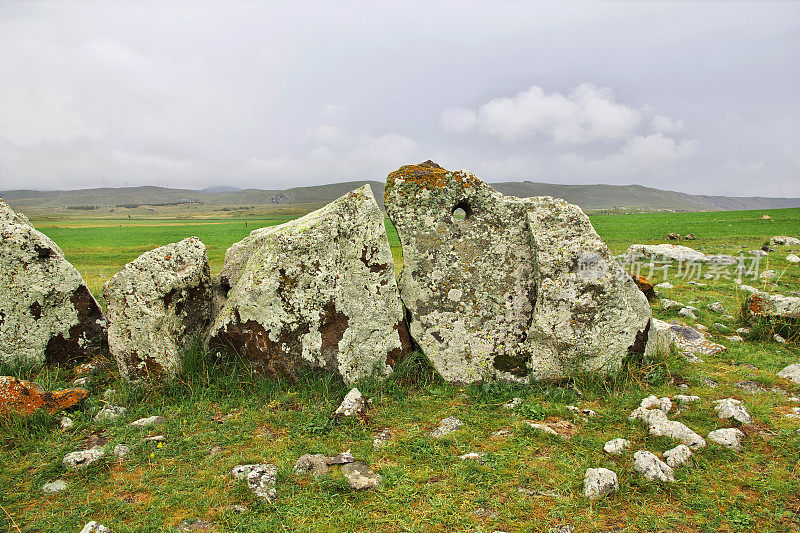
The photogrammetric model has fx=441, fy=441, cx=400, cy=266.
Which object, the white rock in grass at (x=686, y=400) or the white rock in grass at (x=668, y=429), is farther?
the white rock in grass at (x=686, y=400)

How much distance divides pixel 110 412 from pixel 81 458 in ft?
3.92

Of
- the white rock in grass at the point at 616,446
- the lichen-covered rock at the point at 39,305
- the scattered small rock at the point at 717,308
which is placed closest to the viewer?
the white rock in grass at the point at 616,446

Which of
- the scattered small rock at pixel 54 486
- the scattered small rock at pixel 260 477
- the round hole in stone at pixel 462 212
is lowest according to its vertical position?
the scattered small rock at pixel 54 486

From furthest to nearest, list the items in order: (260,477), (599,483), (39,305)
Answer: (39,305), (260,477), (599,483)

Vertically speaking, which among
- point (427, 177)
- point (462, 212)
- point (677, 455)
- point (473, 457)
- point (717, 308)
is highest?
point (427, 177)

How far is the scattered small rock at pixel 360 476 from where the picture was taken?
4.87 metres

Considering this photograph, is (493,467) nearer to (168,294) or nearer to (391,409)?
(391,409)

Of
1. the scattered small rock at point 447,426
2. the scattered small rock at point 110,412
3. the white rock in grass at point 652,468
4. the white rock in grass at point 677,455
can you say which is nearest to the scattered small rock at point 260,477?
the scattered small rock at point 447,426

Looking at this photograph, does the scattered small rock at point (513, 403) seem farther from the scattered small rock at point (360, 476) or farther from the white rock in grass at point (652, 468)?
the scattered small rock at point (360, 476)

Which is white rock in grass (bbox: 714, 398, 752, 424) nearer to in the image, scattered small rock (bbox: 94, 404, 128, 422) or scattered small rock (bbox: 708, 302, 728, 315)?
scattered small rock (bbox: 708, 302, 728, 315)

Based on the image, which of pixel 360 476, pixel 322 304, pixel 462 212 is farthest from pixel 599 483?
pixel 462 212

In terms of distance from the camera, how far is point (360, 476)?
5.04 meters

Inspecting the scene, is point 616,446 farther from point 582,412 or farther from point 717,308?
point 717,308

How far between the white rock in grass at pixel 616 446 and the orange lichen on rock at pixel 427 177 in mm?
4606
